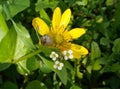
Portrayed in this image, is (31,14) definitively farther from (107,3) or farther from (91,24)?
(107,3)

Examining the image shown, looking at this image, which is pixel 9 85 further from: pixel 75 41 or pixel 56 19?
pixel 75 41

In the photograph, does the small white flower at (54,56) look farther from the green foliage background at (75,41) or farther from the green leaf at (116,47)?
the green leaf at (116,47)

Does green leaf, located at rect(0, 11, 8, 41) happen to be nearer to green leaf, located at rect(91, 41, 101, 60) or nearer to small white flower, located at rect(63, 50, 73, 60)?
small white flower, located at rect(63, 50, 73, 60)

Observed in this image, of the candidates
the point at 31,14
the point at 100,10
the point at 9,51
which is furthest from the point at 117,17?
the point at 9,51

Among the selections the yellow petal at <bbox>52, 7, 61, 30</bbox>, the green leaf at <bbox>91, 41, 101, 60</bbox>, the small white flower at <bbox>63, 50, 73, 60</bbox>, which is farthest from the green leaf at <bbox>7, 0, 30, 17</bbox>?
the green leaf at <bbox>91, 41, 101, 60</bbox>

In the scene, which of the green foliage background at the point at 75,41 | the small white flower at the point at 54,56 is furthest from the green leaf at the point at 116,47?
the small white flower at the point at 54,56
